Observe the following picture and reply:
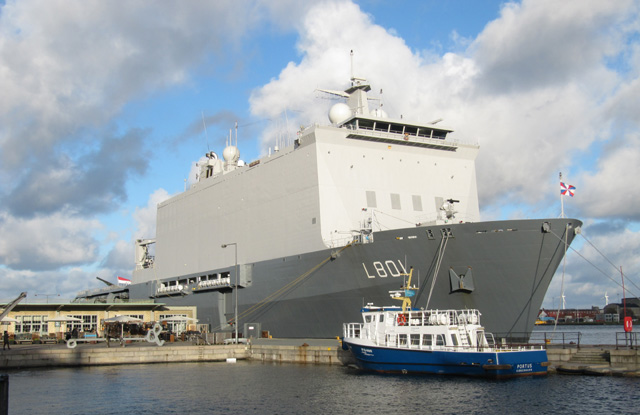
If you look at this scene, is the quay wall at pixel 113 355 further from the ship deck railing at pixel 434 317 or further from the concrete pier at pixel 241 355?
the ship deck railing at pixel 434 317

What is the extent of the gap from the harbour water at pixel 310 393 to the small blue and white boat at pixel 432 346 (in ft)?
2.18

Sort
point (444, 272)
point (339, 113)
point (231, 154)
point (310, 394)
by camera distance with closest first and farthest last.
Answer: point (310, 394)
point (444, 272)
point (339, 113)
point (231, 154)

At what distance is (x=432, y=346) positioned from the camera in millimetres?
26297

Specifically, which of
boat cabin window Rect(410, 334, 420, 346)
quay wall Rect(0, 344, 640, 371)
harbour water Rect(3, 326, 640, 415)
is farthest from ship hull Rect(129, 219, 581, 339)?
harbour water Rect(3, 326, 640, 415)

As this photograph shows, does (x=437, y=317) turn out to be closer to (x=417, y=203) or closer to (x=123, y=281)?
(x=417, y=203)

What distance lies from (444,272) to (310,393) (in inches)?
371

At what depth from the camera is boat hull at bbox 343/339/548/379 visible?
2469cm

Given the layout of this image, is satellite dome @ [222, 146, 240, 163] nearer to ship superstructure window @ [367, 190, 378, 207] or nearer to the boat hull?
ship superstructure window @ [367, 190, 378, 207]

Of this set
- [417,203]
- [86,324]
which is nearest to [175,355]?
→ [417,203]

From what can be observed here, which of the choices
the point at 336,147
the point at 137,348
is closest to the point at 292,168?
the point at 336,147

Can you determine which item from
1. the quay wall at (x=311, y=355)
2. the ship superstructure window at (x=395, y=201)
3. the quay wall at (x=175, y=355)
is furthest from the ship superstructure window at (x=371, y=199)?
the quay wall at (x=311, y=355)

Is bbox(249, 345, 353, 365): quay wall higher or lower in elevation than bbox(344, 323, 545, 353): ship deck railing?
lower

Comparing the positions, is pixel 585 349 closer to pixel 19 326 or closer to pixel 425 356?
pixel 425 356

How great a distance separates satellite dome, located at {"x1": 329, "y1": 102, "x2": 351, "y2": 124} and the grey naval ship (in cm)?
7
